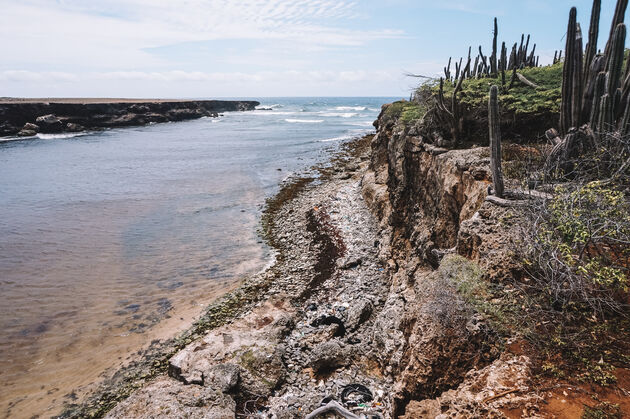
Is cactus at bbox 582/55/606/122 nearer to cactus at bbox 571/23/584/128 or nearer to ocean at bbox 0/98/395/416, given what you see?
cactus at bbox 571/23/584/128

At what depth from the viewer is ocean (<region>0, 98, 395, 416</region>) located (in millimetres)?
8727

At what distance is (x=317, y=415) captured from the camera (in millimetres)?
5246

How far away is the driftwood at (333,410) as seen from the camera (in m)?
4.75

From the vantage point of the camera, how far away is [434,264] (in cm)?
746

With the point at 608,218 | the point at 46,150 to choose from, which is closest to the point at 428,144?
the point at 608,218

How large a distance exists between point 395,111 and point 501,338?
16647 mm

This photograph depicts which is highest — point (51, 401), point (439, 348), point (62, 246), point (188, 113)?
point (188, 113)

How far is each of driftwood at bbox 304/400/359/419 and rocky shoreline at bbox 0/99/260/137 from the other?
66346 mm

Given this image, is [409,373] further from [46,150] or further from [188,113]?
[188,113]

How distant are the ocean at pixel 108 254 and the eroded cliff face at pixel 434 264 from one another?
6.04 metres

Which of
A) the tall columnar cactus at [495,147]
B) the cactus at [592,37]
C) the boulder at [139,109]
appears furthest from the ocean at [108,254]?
the boulder at [139,109]

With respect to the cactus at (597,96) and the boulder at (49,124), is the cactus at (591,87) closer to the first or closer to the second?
the cactus at (597,96)

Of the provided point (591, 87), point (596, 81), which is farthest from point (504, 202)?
point (591, 87)

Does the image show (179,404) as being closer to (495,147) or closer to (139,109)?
(495,147)
